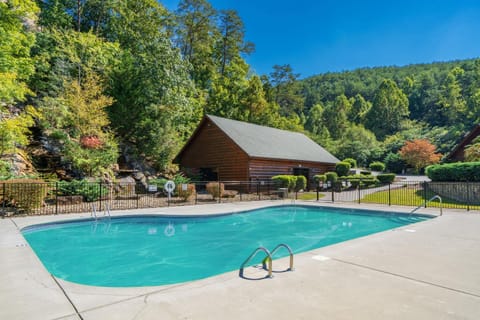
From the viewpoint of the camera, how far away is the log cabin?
792 inches

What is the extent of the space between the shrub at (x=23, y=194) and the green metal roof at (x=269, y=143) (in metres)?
11.5

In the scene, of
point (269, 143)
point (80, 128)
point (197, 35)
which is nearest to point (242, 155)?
point (269, 143)

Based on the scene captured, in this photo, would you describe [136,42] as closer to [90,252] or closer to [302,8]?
[302,8]

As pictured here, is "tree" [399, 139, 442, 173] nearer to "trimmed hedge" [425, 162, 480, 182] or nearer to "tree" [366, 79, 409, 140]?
"trimmed hedge" [425, 162, 480, 182]

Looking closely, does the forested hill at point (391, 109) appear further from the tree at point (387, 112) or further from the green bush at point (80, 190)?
the green bush at point (80, 190)

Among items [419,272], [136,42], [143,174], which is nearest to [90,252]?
[419,272]

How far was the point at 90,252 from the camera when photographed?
7.64 metres

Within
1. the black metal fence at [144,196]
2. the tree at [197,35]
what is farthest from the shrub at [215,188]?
the tree at [197,35]

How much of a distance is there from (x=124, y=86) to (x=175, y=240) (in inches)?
730

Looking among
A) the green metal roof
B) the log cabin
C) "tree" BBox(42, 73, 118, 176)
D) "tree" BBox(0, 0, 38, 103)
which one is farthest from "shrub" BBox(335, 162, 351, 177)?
"tree" BBox(0, 0, 38, 103)

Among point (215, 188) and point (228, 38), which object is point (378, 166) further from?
point (215, 188)

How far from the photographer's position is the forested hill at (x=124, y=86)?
15438 mm

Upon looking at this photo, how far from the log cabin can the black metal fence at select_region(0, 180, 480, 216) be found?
1392 millimetres

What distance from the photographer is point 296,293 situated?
3.49 metres
